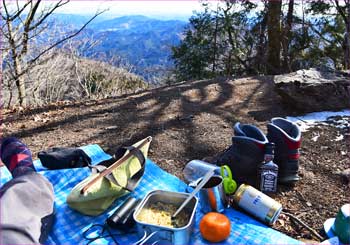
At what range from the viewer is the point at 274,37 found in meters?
5.95

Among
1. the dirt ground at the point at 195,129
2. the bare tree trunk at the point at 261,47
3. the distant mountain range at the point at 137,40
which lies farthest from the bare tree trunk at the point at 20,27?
the bare tree trunk at the point at 261,47

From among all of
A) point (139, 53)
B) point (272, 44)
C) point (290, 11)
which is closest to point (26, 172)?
point (272, 44)

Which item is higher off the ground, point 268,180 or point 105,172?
point 105,172

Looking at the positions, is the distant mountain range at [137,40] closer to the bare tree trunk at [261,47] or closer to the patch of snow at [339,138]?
the bare tree trunk at [261,47]

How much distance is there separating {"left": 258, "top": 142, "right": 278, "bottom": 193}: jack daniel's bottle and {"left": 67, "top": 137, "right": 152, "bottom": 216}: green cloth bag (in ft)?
2.20

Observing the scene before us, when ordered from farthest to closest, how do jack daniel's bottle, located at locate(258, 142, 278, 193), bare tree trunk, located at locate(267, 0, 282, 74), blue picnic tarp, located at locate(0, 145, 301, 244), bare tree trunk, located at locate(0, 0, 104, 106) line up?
1. bare tree trunk, located at locate(267, 0, 282, 74)
2. bare tree trunk, located at locate(0, 0, 104, 106)
3. jack daniel's bottle, located at locate(258, 142, 278, 193)
4. blue picnic tarp, located at locate(0, 145, 301, 244)

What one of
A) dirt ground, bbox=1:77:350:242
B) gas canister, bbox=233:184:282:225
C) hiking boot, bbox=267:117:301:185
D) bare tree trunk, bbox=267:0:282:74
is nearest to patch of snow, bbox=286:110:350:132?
dirt ground, bbox=1:77:350:242

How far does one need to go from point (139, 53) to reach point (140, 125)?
30.0 feet

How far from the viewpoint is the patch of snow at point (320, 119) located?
2.68 meters

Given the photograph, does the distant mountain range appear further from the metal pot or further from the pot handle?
the pot handle

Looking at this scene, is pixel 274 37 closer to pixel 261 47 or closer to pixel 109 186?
pixel 261 47

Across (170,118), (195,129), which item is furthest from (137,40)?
(195,129)

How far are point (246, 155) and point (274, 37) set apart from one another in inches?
181

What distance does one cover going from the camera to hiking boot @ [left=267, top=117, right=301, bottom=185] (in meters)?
1.86
